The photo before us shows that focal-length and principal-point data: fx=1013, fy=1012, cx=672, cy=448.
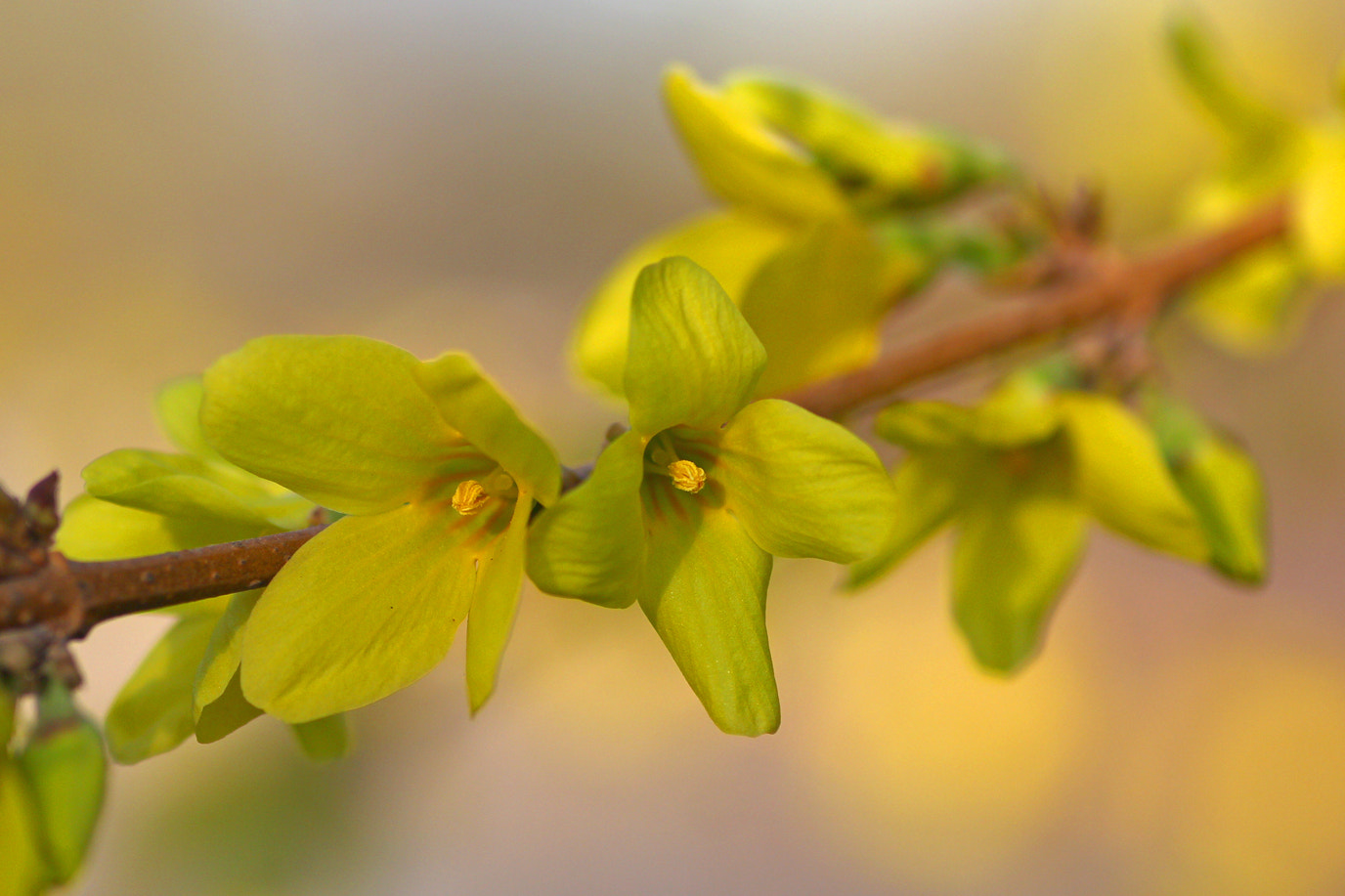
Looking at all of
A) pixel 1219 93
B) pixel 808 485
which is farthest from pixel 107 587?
pixel 1219 93

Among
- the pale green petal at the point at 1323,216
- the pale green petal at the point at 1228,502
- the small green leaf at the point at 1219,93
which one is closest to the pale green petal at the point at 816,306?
the pale green petal at the point at 1228,502

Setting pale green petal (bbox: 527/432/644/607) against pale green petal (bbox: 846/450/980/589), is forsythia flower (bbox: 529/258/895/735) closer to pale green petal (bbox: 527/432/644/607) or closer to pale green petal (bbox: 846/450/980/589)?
pale green petal (bbox: 527/432/644/607)

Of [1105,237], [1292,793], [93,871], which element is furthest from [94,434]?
[1292,793]

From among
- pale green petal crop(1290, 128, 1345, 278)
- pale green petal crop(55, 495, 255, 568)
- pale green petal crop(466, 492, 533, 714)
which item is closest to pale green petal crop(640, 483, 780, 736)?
pale green petal crop(466, 492, 533, 714)

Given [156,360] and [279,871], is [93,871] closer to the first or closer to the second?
[279,871]

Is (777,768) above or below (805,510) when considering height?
below

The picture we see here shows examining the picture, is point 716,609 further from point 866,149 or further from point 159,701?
point 866,149

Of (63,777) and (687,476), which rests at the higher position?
(687,476)
